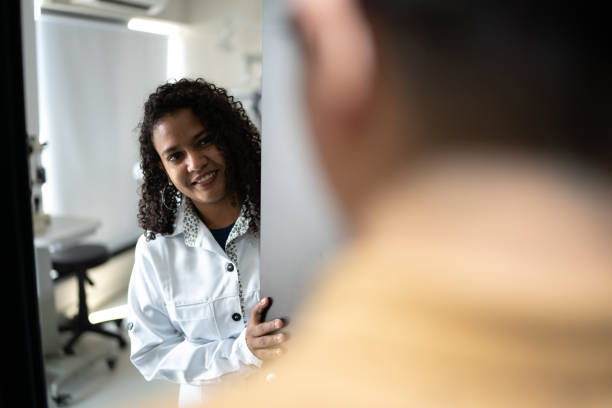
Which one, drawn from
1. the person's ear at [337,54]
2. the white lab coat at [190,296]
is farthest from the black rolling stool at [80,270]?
the person's ear at [337,54]

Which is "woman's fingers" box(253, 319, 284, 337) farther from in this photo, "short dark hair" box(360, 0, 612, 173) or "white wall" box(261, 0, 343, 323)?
"short dark hair" box(360, 0, 612, 173)

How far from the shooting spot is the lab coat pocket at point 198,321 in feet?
1.88

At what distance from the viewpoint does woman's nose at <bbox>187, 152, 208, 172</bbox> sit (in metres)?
0.50

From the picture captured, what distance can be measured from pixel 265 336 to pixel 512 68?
0.86 feet

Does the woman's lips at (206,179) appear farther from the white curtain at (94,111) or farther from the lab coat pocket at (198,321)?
the white curtain at (94,111)

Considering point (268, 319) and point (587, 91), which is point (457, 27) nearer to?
point (587, 91)

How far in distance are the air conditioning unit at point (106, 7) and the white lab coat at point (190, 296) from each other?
0.95 meters

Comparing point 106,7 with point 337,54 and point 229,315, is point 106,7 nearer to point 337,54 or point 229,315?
point 229,315

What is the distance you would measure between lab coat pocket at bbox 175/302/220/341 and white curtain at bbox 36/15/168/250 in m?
1.36

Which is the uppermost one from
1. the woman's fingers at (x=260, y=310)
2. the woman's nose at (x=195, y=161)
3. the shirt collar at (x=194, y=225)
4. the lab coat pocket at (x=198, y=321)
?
the woman's nose at (x=195, y=161)

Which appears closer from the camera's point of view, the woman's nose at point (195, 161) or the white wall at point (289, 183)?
the white wall at point (289, 183)

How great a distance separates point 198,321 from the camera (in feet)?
1.90

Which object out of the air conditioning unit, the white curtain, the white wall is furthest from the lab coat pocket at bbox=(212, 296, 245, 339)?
the white curtain

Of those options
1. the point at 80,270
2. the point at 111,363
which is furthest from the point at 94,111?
the point at 111,363
